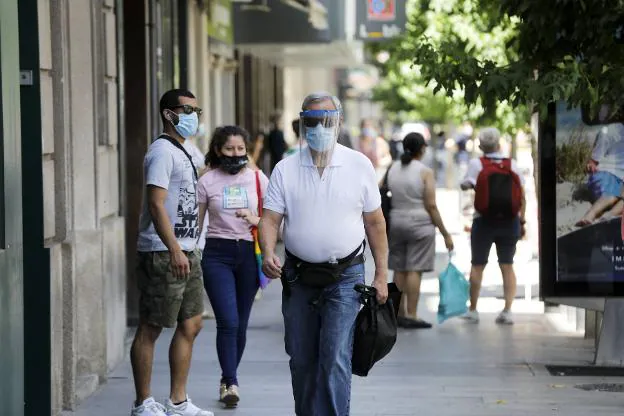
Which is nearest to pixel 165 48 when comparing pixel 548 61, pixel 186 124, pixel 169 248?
pixel 548 61

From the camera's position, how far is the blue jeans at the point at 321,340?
6582 mm

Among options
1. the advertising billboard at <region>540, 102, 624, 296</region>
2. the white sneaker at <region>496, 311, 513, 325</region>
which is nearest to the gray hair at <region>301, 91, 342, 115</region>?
the advertising billboard at <region>540, 102, 624, 296</region>

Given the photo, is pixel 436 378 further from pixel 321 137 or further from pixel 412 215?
pixel 321 137

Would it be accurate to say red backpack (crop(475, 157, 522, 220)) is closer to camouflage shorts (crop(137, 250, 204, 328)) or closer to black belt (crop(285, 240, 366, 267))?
camouflage shorts (crop(137, 250, 204, 328))

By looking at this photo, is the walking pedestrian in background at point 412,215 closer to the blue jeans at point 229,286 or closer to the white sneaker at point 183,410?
the blue jeans at point 229,286

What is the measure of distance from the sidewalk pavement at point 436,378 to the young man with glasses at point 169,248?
0.74m

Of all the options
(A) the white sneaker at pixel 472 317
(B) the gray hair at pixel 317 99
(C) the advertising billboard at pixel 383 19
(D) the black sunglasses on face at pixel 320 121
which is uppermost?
(C) the advertising billboard at pixel 383 19

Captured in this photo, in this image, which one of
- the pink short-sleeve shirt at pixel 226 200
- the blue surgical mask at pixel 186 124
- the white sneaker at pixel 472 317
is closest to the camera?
the blue surgical mask at pixel 186 124

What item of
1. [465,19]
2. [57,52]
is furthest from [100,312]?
[465,19]

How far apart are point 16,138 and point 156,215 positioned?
124 centimetres

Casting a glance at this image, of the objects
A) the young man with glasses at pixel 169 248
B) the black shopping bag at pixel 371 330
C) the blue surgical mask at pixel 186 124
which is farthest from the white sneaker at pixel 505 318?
the black shopping bag at pixel 371 330

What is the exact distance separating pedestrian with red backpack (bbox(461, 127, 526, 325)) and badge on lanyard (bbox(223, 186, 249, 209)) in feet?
13.6

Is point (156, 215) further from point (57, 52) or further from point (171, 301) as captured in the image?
point (57, 52)

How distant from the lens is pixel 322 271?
6.56 metres
